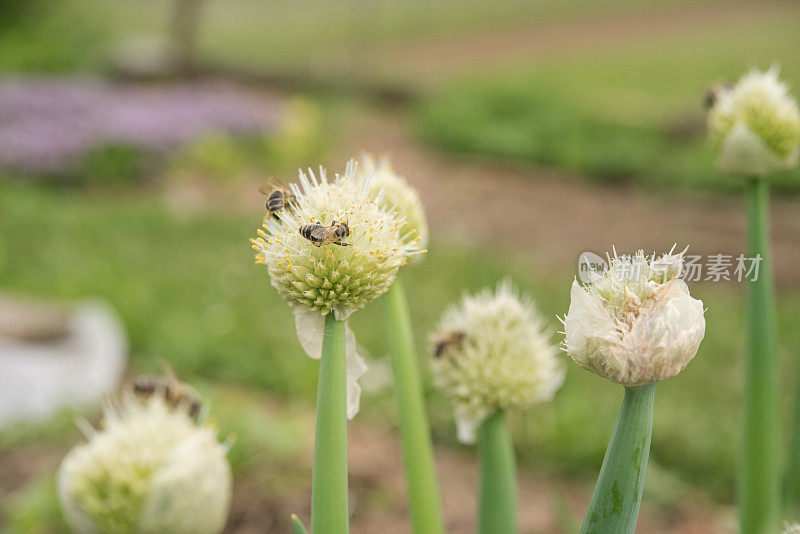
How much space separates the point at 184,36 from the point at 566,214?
6292 mm

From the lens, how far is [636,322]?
0.77m

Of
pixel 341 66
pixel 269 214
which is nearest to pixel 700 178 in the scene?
pixel 341 66

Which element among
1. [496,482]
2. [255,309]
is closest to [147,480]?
[496,482]

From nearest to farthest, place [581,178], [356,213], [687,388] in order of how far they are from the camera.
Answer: [356,213] → [687,388] → [581,178]

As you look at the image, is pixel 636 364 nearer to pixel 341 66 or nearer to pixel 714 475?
pixel 714 475

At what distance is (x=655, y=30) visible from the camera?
13.2 meters

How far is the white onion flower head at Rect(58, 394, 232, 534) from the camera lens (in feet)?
3.21

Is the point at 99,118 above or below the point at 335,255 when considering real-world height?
above

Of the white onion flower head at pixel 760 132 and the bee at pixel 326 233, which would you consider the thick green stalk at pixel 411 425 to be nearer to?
the bee at pixel 326 233

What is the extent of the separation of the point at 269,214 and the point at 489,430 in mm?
473

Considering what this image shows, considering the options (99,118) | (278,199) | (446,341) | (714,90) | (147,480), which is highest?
(99,118)

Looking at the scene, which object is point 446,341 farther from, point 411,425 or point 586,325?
point 586,325

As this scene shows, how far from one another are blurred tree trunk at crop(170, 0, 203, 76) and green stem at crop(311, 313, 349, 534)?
402 inches

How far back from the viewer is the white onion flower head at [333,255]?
2.88 ft
